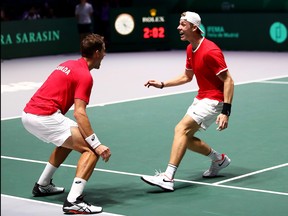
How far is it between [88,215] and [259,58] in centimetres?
1604

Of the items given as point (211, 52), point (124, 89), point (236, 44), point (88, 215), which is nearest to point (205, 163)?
point (211, 52)

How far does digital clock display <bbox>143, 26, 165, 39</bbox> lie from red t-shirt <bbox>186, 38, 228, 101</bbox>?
16.6 meters

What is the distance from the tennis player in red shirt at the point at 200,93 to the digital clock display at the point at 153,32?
16570 millimetres

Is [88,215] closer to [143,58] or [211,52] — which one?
[211,52]

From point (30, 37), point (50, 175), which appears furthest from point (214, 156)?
point (30, 37)

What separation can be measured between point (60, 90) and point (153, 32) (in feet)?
58.1

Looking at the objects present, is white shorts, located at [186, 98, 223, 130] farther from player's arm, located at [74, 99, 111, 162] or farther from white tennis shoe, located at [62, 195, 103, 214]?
white tennis shoe, located at [62, 195, 103, 214]

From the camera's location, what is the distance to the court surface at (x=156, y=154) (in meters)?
8.33

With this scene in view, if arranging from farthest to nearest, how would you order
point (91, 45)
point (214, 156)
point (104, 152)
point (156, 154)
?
point (156, 154)
point (214, 156)
point (91, 45)
point (104, 152)

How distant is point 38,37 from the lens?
24672 millimetres

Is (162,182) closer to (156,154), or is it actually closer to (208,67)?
(208,67)

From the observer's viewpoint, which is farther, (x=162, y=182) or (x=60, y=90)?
(x=162, y=182)

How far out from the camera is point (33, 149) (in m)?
11.3

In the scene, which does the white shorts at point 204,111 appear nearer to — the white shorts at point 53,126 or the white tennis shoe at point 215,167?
the white tennis shoe at point 215,167
